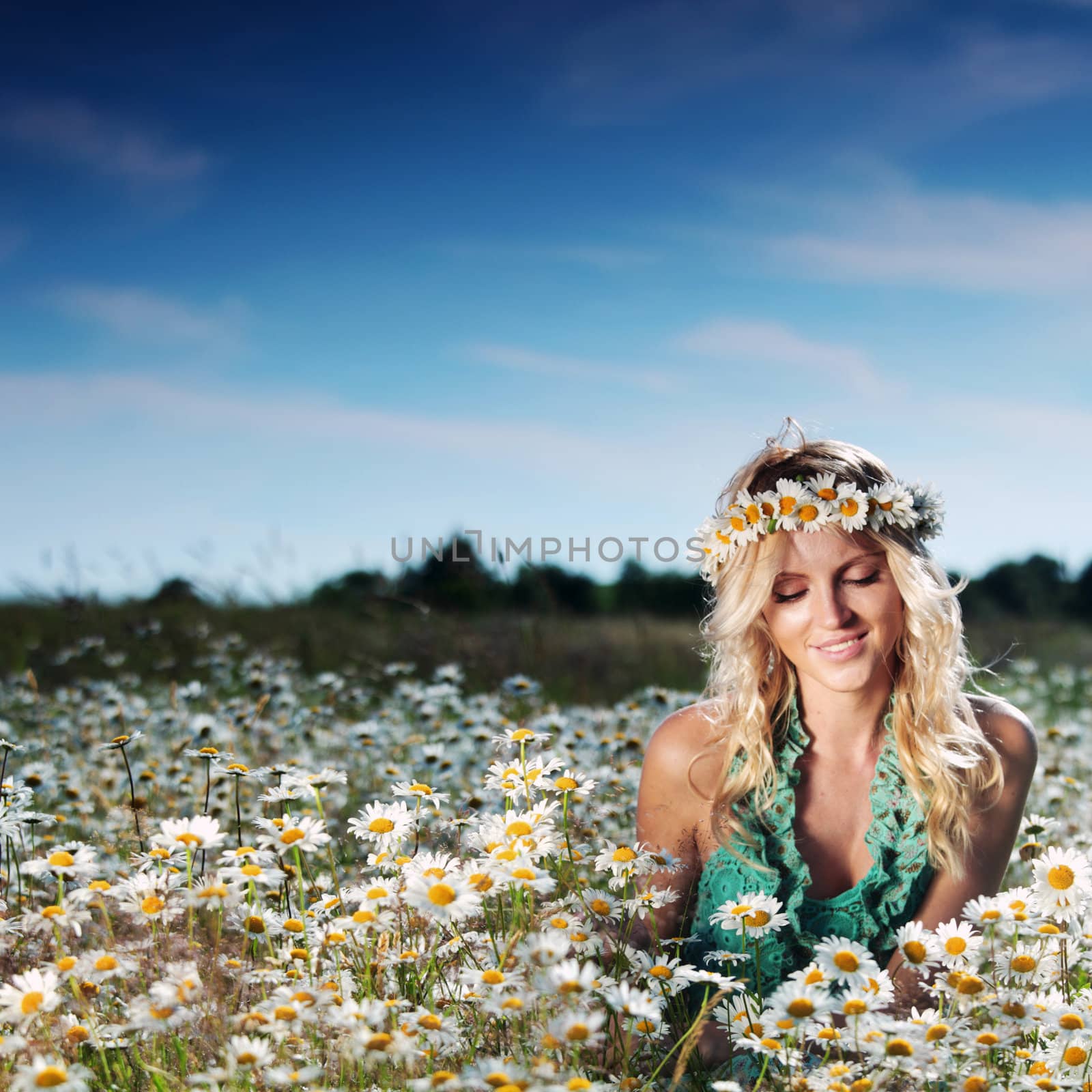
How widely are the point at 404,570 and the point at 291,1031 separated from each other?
869 cm

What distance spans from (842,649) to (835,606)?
4.7 inches

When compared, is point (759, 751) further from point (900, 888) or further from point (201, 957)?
point (201, 957)

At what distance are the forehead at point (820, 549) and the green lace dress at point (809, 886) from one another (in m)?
0.65

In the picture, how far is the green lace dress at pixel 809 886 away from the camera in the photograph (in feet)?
10.5

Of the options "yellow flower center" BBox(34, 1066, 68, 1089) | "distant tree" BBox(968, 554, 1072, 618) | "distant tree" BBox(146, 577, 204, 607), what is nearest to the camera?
"yellow flower center" BBox(34, 1066, 68, 1089)

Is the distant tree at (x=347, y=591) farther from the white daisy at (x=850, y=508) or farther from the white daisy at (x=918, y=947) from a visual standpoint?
the white daisy at (x=918, y=947)

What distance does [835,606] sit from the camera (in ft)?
10.3

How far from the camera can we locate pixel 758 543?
325 cm

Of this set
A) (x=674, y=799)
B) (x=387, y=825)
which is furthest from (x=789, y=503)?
(x=387, y=825)

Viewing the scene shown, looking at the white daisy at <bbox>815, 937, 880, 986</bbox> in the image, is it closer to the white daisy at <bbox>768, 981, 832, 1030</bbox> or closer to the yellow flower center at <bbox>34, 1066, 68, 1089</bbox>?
the white daisy at <bbox>768, 981, 832, 1030</bbox>

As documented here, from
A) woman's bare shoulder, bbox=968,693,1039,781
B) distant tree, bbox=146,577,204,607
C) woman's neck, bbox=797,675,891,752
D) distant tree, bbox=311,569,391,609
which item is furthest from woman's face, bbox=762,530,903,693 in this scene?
distant tree, bbox=146,577,204,607

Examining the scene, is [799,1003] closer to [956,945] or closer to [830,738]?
[956,945]

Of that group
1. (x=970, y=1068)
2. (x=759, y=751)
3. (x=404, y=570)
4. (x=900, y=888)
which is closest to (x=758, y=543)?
(x=759, y=751)

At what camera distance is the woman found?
3.18m
